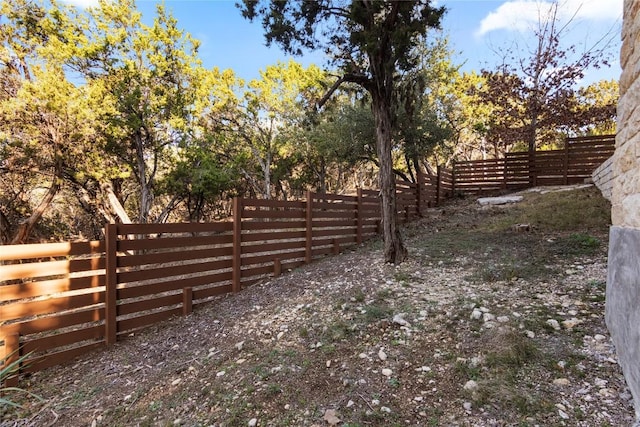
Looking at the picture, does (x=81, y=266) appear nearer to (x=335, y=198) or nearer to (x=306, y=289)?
(x=306, y=289)

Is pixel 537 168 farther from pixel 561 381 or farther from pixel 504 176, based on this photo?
pixel 561 381

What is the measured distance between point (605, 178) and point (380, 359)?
8.04 m

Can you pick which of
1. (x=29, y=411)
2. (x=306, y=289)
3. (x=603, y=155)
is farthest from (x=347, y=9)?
(x=603, y=155)

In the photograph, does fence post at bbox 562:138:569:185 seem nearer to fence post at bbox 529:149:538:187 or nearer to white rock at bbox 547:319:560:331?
fence post at bbox 529:149:538:187

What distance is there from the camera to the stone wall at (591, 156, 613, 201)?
271 inches

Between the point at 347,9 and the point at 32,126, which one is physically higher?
the point at 347,9

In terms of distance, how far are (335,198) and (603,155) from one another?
10291 mm

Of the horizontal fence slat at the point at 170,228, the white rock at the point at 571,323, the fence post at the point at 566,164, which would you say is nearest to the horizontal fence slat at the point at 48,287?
the horizontal fence slat at the point at 170,228

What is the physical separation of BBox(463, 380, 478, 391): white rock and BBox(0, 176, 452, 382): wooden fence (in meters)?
3.40

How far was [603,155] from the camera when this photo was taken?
11.1m

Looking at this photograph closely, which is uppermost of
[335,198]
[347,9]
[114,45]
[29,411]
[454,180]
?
[114,45]

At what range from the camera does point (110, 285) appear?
3.60 metres

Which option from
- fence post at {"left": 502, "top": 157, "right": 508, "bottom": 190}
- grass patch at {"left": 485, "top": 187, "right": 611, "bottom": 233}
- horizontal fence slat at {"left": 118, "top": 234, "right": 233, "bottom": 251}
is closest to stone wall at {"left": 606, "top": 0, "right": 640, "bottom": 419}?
grass patch at {"left": 485, "top": 187, "right": 611, "bottom": 233}

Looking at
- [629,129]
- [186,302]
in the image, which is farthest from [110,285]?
[629,129]
